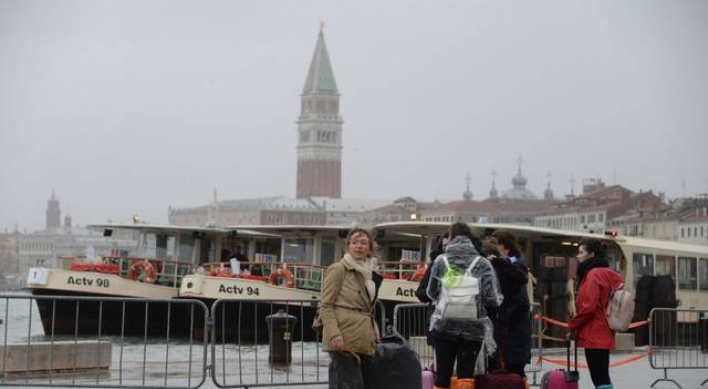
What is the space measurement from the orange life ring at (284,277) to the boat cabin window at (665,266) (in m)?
6.43

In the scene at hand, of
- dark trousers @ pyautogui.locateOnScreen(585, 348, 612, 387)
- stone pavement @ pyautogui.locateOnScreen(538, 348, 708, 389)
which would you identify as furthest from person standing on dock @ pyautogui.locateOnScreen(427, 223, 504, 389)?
stone pavement @ pyautogui.locateOnScreen(538, 348, 708, 389)

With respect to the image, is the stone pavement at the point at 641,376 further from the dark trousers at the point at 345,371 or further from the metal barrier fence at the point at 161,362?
the dark trousers at the point at 345,371

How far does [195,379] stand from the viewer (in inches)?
521

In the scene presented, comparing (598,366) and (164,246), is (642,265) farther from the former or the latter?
(598,366)

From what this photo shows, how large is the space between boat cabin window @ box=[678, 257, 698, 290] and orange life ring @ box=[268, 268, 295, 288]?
274 inches

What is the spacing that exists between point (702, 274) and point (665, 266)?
1.16 meters

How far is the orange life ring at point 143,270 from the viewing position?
30172 mm

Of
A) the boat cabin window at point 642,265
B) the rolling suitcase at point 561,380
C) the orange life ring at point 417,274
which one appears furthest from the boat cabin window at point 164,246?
the rolling suitcase at point 561,380

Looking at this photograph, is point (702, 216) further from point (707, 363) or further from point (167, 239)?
point (707, 363)

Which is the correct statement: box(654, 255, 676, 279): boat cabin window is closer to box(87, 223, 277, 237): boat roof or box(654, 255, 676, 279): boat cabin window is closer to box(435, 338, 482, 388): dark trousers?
box(87, 223, 277, 237): boat roof

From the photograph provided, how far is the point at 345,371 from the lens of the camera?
31.9ft

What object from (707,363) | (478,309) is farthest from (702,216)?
(478,309)

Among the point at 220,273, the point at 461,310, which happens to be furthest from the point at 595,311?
the point at 220,273

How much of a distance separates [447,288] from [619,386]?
412 cm
